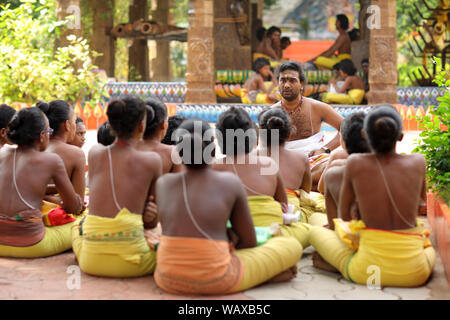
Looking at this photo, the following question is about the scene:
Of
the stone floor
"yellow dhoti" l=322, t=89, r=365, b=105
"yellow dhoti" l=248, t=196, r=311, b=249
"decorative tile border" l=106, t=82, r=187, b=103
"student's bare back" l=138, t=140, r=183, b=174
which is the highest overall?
"decorative tile border" l=106, t=82, r=187, b=103

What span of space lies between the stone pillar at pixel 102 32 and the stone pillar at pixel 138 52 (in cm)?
174

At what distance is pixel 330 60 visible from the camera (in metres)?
17.5

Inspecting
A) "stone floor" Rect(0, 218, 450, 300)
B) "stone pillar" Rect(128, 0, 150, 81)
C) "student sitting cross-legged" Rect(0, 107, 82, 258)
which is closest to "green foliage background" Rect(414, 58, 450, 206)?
"stone floor" Rect(0, 218, 450, 300)

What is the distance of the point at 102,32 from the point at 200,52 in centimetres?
527

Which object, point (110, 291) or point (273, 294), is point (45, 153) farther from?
point (273, 294)

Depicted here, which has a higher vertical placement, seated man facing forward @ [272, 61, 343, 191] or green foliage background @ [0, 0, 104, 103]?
green foliage background @ [0, 0, 104, 103]

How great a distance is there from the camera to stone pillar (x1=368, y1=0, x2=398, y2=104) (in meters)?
13.7

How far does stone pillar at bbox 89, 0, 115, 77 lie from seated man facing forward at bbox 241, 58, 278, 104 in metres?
4.96

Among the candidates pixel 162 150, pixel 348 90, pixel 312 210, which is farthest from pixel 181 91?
pixel 162 150

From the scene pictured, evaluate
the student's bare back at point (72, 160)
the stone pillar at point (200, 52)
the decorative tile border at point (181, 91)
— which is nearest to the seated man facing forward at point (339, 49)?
the decorative tile border at point (181, 91)

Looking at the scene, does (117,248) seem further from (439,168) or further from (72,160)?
(439,168)

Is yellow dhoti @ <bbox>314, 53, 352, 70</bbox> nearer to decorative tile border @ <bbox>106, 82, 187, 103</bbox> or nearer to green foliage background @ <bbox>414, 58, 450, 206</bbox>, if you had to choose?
decorative tile border @ <bbox>106, 82, 187, 103</bbox>

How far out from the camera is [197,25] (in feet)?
46.9

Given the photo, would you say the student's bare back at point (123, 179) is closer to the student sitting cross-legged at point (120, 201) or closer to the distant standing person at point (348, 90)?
the student sitting cross-legged at point (120, 201)
